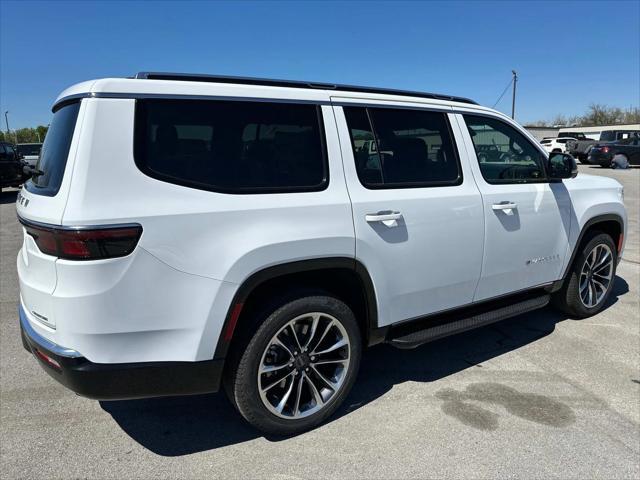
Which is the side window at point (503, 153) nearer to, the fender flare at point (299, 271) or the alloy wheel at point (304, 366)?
the fender flare at point (299, 271)

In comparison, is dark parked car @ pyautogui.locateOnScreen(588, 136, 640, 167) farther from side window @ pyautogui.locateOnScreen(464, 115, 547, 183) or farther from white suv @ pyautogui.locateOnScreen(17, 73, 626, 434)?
white suv @ pyautogui.locateOnScreen(17, 73, 626, 434)

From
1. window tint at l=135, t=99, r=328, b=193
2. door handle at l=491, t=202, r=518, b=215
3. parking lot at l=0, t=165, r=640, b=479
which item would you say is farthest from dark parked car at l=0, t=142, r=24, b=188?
door handle at l=491, t=202, r=518, b=215

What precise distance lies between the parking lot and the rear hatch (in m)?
0.86

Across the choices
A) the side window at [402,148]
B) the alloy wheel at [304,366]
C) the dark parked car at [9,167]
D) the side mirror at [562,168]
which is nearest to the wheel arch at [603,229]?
the side mirror at [562,168]

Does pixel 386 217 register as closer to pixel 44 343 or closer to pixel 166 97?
pixel 166 97

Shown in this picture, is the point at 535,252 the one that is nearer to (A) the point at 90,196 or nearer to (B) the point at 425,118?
(B) the point at 425,118

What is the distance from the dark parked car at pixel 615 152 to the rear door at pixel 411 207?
997 inches

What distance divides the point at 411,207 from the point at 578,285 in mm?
2466

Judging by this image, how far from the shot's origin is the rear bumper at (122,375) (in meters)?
2.25

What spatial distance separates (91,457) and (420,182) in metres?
2.58

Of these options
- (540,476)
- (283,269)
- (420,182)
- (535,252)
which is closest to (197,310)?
(283,269)

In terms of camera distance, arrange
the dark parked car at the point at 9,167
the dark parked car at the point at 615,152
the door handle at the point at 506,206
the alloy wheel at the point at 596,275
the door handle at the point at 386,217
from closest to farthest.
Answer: the door handle at the point at 386,217 → the door handle at the point at 506,206 → the alloy wheel at the point at 596,275 → the dark parked car at the point at 9,167 → the dark parked car at the point at 615,152

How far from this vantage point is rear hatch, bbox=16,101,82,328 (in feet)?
7.27

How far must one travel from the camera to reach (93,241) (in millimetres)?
2111
